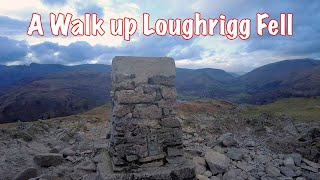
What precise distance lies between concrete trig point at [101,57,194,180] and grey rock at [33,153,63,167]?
332 centimetres

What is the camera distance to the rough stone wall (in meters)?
5.43

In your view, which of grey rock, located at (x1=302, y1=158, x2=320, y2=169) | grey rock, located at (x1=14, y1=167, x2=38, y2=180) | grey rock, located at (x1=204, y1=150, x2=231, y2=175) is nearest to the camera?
grey rock, located at (x1=14, y1=167, x2=38, y2=180)

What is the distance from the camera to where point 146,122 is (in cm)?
553

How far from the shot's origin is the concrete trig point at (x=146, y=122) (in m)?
5.42

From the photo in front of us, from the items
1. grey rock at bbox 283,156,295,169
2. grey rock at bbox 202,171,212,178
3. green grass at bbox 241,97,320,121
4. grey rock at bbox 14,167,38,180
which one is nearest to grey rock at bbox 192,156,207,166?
grey rock at bbox 202,171,212,178

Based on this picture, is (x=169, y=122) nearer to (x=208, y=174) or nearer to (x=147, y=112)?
(x=147, y=112)

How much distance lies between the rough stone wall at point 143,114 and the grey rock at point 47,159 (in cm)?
335

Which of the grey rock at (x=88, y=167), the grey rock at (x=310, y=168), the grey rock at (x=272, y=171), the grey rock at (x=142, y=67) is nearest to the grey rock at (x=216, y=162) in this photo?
the grey rock at (x=272, y=171)

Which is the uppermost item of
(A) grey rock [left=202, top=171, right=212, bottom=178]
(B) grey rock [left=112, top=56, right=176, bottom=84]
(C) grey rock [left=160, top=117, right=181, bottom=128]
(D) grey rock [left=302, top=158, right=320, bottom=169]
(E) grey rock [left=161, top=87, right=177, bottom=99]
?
(B) grey rock [left=112, top=56, right=176, bottom=84]

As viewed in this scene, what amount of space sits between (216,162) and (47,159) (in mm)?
4660

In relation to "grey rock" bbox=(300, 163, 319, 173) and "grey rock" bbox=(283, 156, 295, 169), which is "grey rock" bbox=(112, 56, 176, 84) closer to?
"grey rock" bbox=(283, 156, 295, 169)

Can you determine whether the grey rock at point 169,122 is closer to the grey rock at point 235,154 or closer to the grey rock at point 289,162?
the grey rock at point 235,154

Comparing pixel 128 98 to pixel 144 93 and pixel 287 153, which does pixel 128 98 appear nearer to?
pixel 144 93

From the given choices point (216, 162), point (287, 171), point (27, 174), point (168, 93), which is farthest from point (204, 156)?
point (27, 174)
